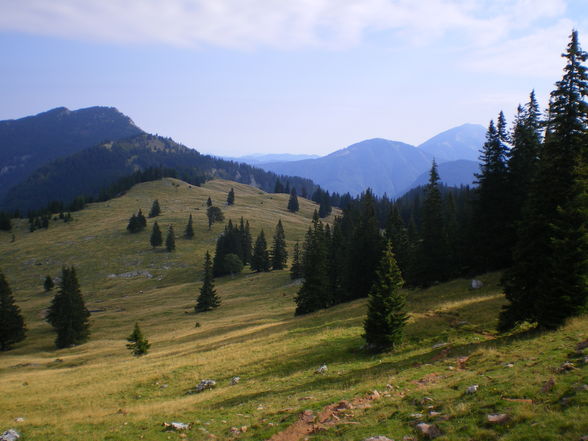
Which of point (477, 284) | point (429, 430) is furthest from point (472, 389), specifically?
point (477, 284)

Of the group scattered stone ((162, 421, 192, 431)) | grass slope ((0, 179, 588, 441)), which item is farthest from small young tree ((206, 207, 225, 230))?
scattered stone ((162, 421, 192, 431))

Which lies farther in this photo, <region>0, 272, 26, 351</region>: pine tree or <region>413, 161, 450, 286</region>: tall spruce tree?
<region>0, 272, 26, 351</region>: pine tree

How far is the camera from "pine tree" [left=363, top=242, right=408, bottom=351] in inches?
944

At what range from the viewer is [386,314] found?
79.4 ft

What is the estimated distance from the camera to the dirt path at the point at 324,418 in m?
12.7

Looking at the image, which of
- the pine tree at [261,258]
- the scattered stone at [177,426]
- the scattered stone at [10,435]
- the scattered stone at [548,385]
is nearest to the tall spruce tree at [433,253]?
the scattered stone at [548,385]

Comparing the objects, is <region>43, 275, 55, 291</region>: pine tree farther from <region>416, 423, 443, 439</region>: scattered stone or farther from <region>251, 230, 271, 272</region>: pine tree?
<region>416, 423, 443, 439</region>: scattered stone

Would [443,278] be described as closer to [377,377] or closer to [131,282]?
[377,377]

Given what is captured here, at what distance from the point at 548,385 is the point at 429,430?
4376mm

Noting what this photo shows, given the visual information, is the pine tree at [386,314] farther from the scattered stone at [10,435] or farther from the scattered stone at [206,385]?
the scattered stone at [10,435]

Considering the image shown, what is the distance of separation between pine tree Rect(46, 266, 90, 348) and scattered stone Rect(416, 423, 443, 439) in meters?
60.0

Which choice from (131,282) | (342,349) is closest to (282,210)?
(131,282)

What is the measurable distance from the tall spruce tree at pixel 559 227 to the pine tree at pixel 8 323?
2638 inches

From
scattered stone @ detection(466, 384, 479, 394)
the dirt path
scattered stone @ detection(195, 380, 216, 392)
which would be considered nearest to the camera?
the dirt path
